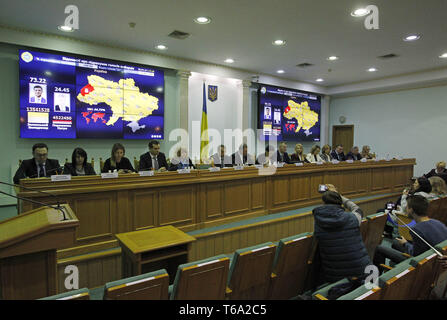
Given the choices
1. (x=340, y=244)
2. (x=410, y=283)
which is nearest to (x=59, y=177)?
(x=340, y=244)

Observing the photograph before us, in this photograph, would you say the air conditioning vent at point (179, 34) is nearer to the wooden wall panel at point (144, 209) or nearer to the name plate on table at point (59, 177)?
the wooden wall panel at point (144, 209)

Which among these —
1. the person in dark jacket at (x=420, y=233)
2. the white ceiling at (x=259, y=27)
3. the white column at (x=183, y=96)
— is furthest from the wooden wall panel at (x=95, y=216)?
the white column at (x=183, y=96)

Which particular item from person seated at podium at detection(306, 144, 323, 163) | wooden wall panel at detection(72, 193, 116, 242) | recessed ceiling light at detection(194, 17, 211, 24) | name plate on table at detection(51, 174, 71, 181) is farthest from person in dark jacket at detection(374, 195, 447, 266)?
recessed ceiling light at detection(194, 17, 211, 24)

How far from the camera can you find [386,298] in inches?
59.6

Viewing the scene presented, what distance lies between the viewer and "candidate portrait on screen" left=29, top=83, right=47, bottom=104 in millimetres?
4789

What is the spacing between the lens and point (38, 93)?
4.84 metres

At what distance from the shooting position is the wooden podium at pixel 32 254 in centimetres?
143

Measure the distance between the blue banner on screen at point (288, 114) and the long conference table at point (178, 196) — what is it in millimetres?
3254

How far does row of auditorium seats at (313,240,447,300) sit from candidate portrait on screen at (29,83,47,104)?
17.1ft

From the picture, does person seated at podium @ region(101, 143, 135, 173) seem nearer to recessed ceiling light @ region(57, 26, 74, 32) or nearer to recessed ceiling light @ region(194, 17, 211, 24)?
recessed ceiling light @ region(194, 17, 211, 24)

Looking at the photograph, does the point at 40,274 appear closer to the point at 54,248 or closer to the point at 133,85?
the point at 54,248

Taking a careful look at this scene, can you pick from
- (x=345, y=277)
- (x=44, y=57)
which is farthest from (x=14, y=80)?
(x=345, y=277)

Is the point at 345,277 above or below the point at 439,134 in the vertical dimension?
below

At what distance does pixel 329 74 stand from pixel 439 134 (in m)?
3.45
